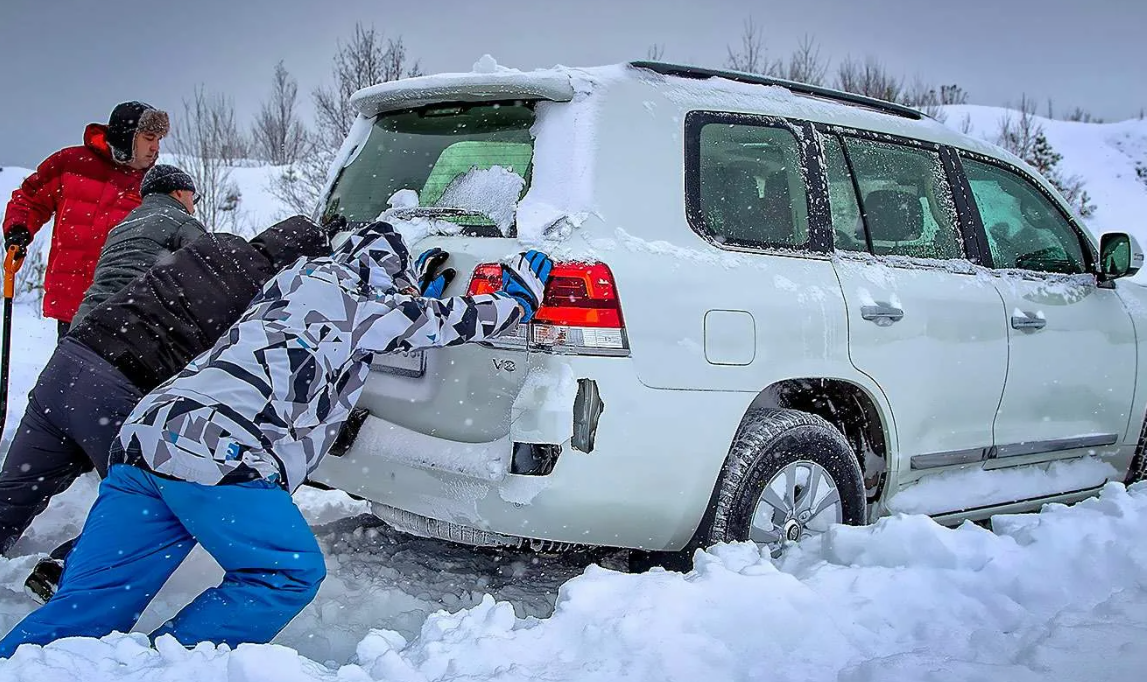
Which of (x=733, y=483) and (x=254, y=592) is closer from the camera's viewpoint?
(x=254, y=592)

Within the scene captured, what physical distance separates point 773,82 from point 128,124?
10.0 feet

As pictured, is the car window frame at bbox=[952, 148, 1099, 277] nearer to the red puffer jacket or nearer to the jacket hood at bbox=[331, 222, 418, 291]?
the jacket hood at bbox=[331, 222, 418, 291]

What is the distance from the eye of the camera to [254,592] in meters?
2.44

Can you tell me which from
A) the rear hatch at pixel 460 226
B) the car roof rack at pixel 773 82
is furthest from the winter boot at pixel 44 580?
the car roof rack at pixel 773 82

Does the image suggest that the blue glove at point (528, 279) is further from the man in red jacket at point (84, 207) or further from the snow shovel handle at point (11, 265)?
the snow shovel handle at point (11, 265)

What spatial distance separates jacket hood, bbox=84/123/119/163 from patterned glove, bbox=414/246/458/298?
2.54m

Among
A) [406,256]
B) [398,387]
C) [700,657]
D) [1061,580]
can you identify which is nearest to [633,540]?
[700,657]

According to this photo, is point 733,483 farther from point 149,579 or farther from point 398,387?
point 149,579

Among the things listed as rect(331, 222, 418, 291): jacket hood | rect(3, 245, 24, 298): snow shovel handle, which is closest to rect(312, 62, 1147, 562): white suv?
rect(331, 222, 418, 291): jacket hood

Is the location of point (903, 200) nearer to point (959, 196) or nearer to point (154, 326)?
point (959, 196)

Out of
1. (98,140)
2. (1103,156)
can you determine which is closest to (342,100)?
(98,140)

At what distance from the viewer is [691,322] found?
2.95 m

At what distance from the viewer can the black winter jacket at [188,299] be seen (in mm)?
3037

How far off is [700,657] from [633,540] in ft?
1.97
